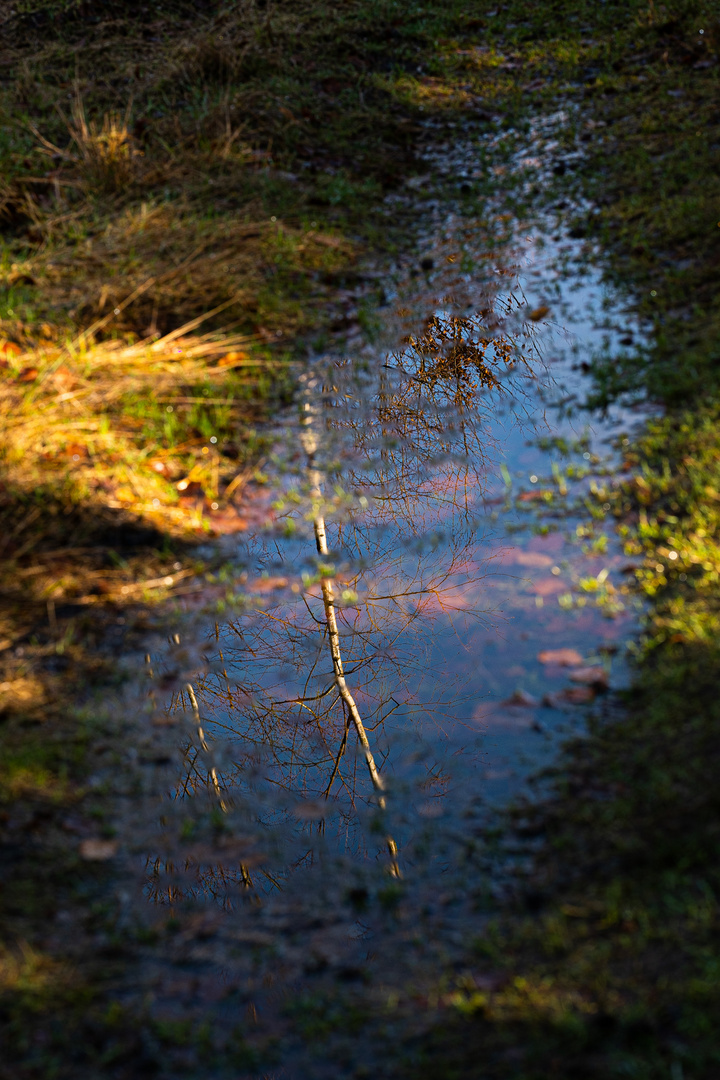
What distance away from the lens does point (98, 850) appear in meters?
2.70

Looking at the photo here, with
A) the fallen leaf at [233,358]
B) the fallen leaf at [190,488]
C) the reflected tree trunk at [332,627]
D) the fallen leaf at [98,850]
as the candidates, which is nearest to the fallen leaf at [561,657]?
the reflected tree trunk at [332,627]

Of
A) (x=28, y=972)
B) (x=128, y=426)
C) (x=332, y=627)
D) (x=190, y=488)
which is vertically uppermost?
(x=128, y=426)

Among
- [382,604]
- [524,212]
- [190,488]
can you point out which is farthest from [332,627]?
[524,212]

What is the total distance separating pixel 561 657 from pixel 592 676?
146 mm

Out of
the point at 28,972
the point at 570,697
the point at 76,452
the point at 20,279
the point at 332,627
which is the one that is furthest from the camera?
the point at 20,279

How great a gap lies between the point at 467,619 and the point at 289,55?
636cm

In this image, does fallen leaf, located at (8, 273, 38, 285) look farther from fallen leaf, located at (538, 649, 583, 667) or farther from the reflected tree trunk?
fallen leaf, located at (538, 649, 583, 667)

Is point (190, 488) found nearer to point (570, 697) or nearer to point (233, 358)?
point (233, 358)

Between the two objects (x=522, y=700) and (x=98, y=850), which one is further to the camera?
(x=522, y=700)

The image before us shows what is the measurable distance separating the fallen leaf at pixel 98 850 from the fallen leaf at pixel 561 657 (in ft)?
4.80

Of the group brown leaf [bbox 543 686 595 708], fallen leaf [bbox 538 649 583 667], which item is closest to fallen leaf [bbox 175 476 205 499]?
fallen leaf [bbox 538 649 583 667]

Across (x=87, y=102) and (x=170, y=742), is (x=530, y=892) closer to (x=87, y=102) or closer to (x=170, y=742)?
(x=170, y=742)

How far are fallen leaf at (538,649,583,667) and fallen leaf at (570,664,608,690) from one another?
40 mm

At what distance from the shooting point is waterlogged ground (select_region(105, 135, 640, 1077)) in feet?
8.00
